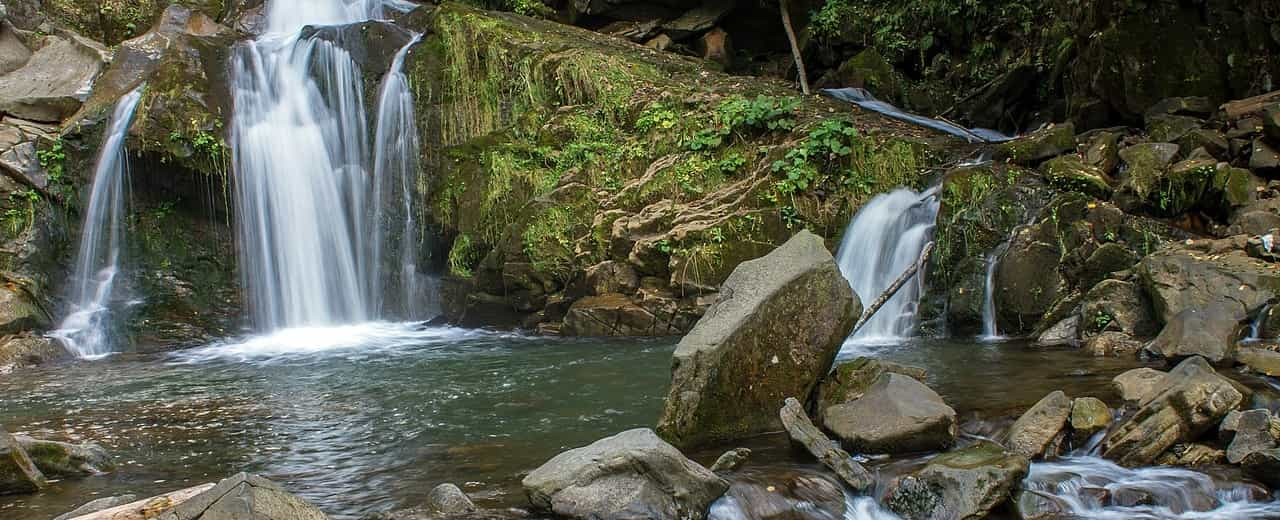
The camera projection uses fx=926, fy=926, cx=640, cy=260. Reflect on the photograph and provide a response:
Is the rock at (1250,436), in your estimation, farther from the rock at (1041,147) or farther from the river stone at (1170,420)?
the rock at (1041,147)

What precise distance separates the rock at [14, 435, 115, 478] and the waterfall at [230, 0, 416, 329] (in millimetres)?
6662

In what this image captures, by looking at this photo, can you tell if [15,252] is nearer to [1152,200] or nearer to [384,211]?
[384,211]

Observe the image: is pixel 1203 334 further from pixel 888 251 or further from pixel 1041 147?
pixel 1041 147

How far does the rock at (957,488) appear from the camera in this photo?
4547 millimetres

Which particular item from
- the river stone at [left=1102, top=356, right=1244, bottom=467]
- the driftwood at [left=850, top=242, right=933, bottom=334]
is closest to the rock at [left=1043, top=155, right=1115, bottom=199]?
the driftwood at [left=850, top=242, right=933, bottom=334]

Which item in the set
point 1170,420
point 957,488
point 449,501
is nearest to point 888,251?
point 1170,420

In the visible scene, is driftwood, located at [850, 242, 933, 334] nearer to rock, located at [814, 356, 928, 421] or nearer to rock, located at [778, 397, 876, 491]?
rock, located at [814, 356, 928, 421]

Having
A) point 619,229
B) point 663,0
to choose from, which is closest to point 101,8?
point 663,0

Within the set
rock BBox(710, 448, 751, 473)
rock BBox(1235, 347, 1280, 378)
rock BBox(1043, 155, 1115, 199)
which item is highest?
rock BBox(1043, 155, 1115, 199)

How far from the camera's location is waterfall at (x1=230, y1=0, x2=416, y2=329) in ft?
40.8

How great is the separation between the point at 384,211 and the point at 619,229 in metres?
3.72

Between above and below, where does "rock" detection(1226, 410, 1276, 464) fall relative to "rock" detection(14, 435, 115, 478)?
below

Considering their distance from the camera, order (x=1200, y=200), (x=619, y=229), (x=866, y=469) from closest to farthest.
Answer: (x=866, y=469)
(x=1200, y=200)
(x=619, y=229)

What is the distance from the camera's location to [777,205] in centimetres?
1113
